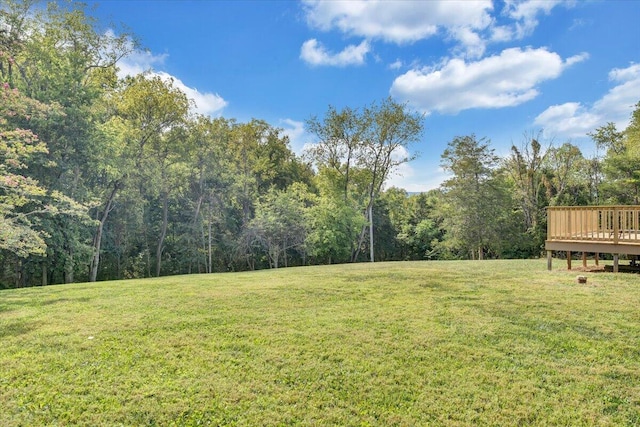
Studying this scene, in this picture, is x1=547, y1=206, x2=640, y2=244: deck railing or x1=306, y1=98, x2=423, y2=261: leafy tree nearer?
x1=547, y1=206, x2=640, y2=244: deck railing

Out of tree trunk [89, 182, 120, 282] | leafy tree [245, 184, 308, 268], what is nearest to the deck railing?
leafy tree [245, 184, 308, 268]

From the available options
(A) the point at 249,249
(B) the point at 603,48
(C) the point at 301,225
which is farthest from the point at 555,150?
(A) the point at 249,249

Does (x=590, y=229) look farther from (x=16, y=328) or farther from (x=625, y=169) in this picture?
(x=625, y=169)

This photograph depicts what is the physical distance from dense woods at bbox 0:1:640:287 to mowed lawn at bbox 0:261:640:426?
11126mm

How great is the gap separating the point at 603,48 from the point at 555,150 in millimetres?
13142

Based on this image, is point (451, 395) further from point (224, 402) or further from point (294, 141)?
point (294, 141)

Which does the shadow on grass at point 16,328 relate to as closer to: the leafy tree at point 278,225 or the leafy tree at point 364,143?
the leafy tree at point 278,225

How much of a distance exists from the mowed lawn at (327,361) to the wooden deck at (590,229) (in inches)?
87.5

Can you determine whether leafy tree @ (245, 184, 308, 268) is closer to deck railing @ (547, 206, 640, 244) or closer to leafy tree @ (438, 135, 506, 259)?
leafy tree @ (438, 135, 506, 259)

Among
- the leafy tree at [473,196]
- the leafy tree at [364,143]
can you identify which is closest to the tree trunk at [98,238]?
the leafy tree at [364,143]

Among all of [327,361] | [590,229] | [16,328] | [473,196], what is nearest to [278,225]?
[473,196]

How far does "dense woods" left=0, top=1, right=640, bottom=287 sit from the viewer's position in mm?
14180

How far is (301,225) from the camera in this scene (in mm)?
20375

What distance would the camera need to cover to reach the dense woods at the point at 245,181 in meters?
14.2
